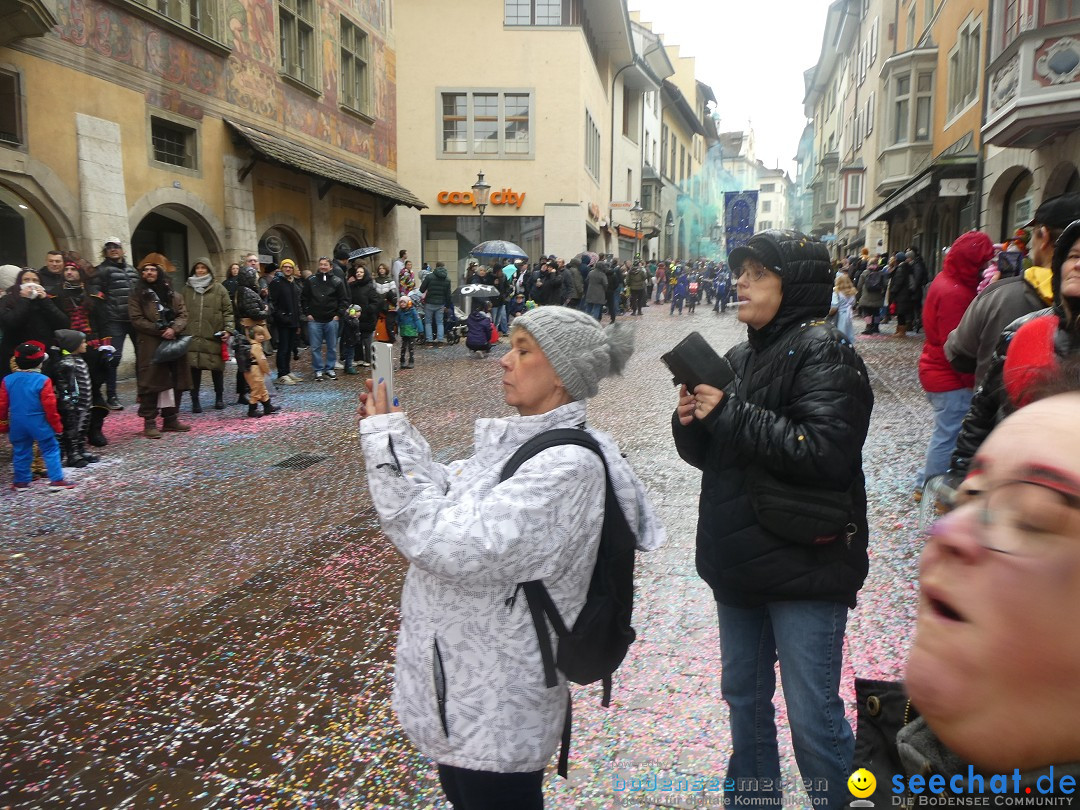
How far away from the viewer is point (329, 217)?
20.1 metres

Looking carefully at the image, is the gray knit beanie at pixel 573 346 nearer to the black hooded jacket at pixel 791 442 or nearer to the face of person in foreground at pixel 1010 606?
the black hooded jacket at pixel 791 442

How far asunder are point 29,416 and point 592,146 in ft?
99.5

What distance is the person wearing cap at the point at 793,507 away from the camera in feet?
7.06

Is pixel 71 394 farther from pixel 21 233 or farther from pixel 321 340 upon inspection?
pixel 321 340

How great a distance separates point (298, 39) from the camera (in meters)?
18.3

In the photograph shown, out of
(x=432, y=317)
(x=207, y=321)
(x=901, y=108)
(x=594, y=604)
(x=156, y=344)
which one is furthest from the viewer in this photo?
(x=901, y=108)

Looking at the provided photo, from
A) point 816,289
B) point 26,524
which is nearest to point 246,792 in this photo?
point 816,289

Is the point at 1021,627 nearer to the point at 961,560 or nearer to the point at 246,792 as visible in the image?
the point at 961,560

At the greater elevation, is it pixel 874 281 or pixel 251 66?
pixel 251 66

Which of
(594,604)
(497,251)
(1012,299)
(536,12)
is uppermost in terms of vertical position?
(536,12)

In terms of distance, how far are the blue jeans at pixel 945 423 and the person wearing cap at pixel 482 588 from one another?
3.97 metres

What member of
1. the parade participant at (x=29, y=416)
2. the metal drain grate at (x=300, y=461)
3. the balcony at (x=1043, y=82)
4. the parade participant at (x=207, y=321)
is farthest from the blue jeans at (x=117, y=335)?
the balcony at (x=1043, y=82)

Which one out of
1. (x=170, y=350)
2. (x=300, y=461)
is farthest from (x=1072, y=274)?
Answer: (x=170, y=350)

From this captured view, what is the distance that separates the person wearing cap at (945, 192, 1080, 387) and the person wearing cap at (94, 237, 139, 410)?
8528mm
